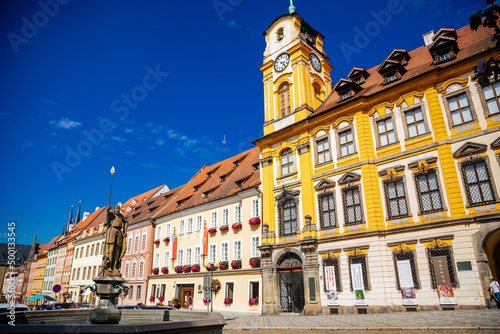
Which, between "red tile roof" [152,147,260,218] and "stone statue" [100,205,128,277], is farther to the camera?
"red tile roof" [152,147,260,218]

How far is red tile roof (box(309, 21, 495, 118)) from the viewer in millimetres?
19733

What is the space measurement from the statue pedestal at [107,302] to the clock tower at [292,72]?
1969cm

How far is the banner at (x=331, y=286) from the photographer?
2122 centimetres

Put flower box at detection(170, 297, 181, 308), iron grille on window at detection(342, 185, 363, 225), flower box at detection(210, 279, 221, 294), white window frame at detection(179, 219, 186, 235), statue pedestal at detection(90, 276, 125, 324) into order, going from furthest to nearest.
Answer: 1. white window frame at detection(179, 219, 186, 235)
2. flower box at detection(170, 297, 181, 308)
3. flower box at detection(210, 279, 221, 294)
4. iron grille on window at detection(342, 185, 363, 225)
5. statue pedestal at detection(90, 276, 125, 324)

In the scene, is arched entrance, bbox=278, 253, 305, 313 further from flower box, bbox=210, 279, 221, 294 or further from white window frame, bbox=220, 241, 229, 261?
flower box, bbox=210, 279, 221, 294

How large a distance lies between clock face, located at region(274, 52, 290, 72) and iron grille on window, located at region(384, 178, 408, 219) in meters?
14.3

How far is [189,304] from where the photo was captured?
32062 millimetres

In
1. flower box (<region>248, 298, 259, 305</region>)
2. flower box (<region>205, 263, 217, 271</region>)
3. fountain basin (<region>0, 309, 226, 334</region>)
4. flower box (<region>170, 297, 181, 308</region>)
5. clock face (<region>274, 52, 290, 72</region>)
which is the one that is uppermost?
clock face (<region>274, 52, 290, 72</region>)

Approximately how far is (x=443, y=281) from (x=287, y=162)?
13434 millimetres

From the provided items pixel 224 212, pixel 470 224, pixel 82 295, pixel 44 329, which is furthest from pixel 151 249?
pixel 44 329

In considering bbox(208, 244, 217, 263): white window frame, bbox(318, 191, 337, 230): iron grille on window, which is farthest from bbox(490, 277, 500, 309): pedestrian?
bbox(208, 244, 217, 263): white window frame

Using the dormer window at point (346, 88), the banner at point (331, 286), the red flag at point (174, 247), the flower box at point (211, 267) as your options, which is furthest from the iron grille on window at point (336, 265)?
the red flag at point (174, 247)

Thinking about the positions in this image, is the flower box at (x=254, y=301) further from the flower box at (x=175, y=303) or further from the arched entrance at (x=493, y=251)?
the arched entrance at (x=493, y=251)

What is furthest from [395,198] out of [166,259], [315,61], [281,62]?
[166,259]
